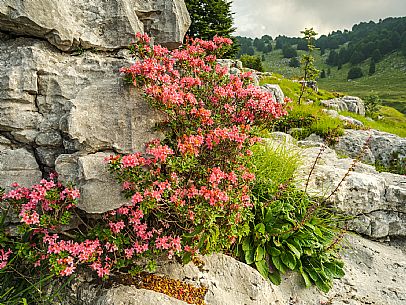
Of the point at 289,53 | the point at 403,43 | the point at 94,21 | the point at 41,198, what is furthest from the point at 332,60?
the point at 41,198

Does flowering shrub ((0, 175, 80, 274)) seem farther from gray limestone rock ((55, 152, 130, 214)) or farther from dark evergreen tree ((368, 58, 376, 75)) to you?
dark evergreen tree ((368, 58, 376, 75))

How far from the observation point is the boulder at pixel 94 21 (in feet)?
14.5

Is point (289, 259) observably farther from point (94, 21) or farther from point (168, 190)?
point (94, 21)

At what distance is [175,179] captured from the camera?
12.9ft

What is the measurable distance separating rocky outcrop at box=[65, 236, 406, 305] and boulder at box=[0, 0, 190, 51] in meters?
3.76

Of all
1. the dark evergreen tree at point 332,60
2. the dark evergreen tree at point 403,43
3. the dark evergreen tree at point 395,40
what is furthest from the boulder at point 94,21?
the dark evergreen tree at point 332,60

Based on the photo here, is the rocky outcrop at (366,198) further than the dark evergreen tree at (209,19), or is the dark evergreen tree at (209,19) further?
the dark evergreen tree at (209,19)

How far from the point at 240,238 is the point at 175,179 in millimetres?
1909

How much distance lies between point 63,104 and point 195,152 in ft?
7.71

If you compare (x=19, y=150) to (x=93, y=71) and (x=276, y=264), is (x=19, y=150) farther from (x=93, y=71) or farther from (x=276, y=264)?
(x=276, y=264)

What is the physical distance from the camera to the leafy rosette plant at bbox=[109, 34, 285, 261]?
12.8ft

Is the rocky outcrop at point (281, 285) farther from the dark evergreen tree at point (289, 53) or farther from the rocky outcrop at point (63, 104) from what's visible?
the dark evergreen tree at point (289, 53)

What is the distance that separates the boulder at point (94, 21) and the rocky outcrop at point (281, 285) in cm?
376

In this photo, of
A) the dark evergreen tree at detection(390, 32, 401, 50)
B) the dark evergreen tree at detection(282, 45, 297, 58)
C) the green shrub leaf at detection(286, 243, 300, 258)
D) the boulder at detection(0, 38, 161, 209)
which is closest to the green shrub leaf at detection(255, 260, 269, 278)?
the green shrub leaf at detection(286, 243, 300, 258)
